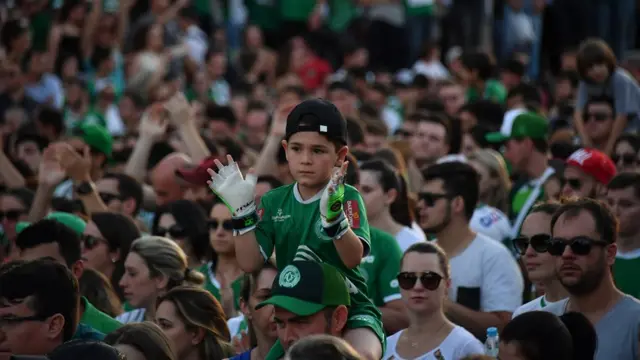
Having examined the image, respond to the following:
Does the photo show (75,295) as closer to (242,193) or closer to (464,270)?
(242,193)

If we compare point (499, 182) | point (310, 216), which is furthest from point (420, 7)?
point (310, 216)

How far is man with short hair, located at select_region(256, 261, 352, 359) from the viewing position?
239 inches

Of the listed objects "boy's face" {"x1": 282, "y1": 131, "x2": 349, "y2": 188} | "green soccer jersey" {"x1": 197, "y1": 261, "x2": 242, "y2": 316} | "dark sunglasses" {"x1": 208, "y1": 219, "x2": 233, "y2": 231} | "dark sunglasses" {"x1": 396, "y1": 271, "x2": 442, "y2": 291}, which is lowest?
"green soccer jersey" {"x1": 197, "y1": 261, "x2": 242, "y2": 316}

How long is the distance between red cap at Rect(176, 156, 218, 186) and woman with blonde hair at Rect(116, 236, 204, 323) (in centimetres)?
210

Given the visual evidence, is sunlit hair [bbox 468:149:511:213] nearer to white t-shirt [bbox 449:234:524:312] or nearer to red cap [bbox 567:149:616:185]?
red cap [bbox 567:149:616:185]

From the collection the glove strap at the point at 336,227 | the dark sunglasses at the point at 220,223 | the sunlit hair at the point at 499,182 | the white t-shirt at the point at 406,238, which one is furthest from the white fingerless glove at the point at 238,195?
the sunlit hair at the point at 499,182

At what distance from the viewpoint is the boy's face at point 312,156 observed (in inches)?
254

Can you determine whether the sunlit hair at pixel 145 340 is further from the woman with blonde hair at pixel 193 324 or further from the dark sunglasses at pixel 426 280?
the dark sunglasses at pixel 426 280

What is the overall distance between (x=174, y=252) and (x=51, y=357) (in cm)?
308

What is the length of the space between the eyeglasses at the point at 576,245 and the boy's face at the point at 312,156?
162 centimetres

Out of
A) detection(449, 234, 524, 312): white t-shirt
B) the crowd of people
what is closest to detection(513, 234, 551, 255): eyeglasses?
the crowd of people

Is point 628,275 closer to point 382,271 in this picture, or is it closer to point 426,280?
point 426,280

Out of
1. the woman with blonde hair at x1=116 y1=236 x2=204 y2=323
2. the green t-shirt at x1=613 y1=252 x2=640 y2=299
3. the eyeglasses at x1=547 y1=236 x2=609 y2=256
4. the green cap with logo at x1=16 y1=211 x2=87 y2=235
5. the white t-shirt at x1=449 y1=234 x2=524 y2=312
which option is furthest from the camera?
the green cap with logo at x1=16 y1=211 x2=87 y2=235

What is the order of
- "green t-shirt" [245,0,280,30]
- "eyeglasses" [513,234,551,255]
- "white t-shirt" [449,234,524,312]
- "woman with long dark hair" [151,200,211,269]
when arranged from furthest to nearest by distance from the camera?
"green t-shirt" [245,0,280,30]
"woman with long dark hair" [151,200,211,269]
"white t-shirt" [449,234,524,312]
"eyeglasses" [513,234,551,255]
